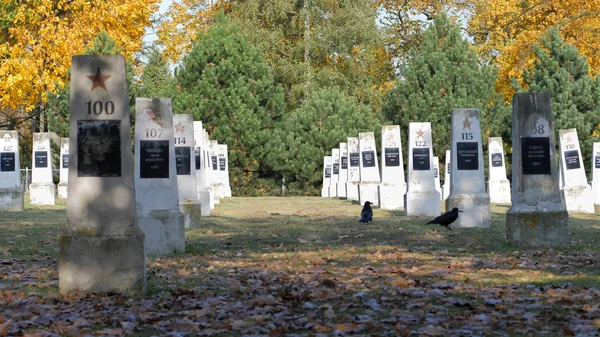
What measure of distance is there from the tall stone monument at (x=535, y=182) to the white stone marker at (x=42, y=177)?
22789 millimetres

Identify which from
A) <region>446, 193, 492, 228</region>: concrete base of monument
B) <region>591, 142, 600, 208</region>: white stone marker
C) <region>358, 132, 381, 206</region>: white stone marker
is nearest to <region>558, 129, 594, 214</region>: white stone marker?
<region>591, 142, 600, 208</region>: white stone marker

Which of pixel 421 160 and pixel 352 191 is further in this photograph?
pixel 352 191

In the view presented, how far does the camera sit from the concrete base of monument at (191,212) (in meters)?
22.1

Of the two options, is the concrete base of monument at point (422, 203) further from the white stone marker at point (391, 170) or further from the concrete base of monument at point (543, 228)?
the concrete base of monument at point (543, 228)

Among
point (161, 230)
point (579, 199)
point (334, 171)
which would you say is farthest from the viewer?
point (334, 171)

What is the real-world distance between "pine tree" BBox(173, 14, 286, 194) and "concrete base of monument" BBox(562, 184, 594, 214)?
2528 centimetres

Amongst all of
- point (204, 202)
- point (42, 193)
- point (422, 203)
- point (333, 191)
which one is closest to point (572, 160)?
point (422, 203)

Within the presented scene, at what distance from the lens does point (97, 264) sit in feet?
34.3

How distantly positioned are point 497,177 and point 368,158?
206 inches

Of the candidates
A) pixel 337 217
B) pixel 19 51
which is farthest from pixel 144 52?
pixel 337 217

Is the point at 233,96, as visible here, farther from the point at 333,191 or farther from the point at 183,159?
the point at 183,159

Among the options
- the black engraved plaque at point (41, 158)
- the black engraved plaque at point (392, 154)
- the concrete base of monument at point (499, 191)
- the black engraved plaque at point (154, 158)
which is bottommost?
the concrete base of monument at point (499, 191)

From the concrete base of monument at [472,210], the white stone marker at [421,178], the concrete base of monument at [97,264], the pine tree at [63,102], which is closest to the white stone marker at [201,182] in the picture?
the white stone marker at [421,178]

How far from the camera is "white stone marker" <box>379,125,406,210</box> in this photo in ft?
104
